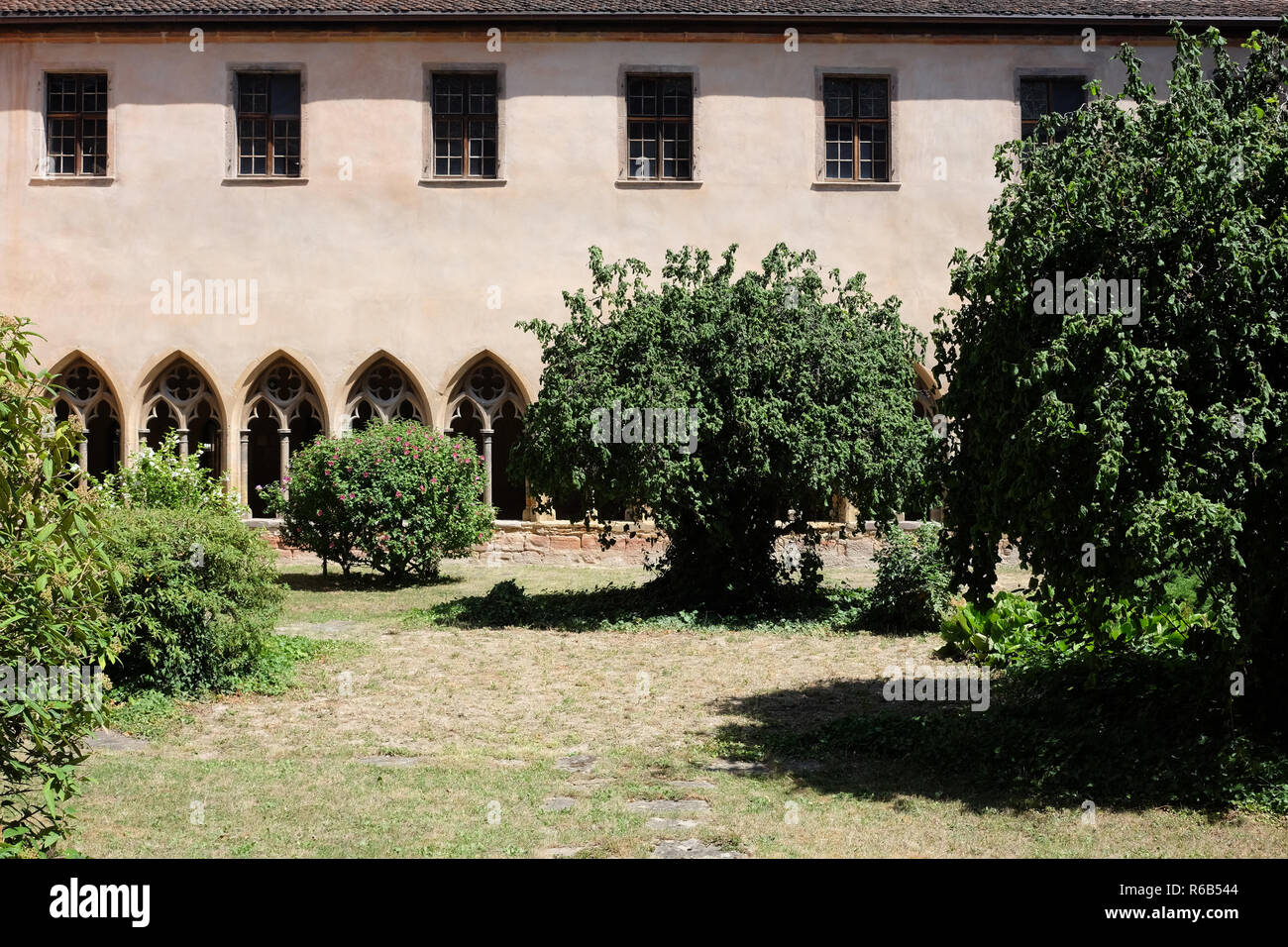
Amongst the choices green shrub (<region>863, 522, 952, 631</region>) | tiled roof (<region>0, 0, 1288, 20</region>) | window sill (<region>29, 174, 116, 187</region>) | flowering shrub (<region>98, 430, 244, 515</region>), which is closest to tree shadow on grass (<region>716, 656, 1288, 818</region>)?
green shrub (<region>863, 522, 952, 631</region>)

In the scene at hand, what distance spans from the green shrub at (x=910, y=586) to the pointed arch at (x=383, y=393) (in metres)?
8.88

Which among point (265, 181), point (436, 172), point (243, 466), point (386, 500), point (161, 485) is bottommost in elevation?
point (386, 500)

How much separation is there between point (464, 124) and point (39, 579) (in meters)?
15.9

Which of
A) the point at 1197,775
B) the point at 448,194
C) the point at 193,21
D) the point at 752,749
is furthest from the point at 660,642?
the point at 193,21

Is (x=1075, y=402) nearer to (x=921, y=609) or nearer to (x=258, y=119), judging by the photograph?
(x=921, y=609)

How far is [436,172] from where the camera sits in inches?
741

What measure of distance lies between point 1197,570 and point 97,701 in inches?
185

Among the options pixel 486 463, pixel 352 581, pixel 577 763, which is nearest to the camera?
pixel 577 763

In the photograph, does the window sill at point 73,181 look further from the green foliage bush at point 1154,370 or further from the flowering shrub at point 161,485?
the green foliage bush at point 1154,370

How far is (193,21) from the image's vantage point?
60.6ft

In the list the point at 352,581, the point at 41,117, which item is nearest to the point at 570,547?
the point at 352,581

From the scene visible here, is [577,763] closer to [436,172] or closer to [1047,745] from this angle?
[1047,745]

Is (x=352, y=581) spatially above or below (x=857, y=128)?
below

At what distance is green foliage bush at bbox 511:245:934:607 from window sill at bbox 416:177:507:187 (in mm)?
6272
